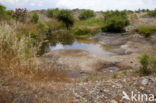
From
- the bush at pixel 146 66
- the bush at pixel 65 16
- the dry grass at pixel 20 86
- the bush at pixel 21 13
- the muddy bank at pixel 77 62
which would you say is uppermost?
the bush at pixel 65 16

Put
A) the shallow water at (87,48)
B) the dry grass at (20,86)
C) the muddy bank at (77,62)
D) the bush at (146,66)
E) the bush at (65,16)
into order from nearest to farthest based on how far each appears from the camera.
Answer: the dry grass at (20,86) < the bush at (146,66) < the muddy bank at (77,62) < the shallow water at (87,48) < the bush at (65,16)

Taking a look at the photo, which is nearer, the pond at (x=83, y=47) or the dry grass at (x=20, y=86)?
the dry grass at (x=20, y=86)

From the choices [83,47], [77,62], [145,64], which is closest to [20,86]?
[145,64]

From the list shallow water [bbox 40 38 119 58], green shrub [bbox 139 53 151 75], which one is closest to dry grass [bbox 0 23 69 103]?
green shrub [bbox 139 53 151 75]

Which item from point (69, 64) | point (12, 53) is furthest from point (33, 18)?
point (12, 53)

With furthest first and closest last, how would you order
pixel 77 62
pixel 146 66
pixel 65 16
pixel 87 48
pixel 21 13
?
pixel 65 16 < pixel 87 48 < pixel 21 13 < pixel 77 62 < pixel 146 66

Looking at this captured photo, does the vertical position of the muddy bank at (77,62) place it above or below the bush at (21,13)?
below

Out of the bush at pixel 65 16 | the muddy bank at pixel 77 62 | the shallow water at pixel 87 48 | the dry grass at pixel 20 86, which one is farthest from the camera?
the bush at pixel 65 16

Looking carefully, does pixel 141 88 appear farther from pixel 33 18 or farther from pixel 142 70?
pixel 33 18

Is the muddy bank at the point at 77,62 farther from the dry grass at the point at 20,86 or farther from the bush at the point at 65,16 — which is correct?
the bush at the point at 65,16

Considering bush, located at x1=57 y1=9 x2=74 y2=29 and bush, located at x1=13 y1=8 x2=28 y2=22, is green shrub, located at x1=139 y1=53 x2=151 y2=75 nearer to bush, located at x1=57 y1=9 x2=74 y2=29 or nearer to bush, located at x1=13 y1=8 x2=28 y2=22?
bush, located at x1=13 y1=8 x2=28 y2=22

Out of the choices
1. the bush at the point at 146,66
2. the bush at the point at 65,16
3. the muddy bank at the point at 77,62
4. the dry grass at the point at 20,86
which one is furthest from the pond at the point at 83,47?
the bush at the point at 65,16

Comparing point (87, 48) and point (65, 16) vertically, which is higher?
point (65, 16)

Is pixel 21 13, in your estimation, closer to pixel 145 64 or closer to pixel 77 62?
pixel 77 62
